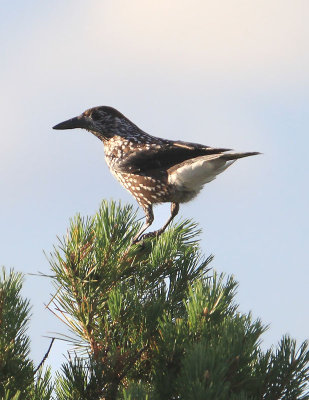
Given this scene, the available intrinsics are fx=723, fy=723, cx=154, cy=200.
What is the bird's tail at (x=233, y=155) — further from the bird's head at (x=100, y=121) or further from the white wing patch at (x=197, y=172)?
the bird's head at (x=100, y=121)

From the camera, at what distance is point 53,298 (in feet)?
12.2

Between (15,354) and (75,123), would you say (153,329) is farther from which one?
(75,123)

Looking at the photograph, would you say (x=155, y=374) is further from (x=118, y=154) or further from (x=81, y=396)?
(x=118, y=154)

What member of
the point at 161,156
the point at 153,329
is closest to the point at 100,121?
the point at 161,156

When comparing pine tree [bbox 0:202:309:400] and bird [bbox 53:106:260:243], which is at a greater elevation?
bird [bbox 53:106:260:243]

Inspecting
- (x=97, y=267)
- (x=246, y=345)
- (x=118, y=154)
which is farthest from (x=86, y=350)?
(x=118, y=154)

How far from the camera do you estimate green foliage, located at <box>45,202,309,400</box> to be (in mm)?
2947

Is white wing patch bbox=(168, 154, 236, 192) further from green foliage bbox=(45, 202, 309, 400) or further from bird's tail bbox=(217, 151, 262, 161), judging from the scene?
green foliage bbox=(45, 202, 309, 400)

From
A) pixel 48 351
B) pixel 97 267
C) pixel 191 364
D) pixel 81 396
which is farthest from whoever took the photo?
pixel 97 267

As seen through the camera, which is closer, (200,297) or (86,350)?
(200,297)

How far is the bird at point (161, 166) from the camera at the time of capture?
21.3 ft

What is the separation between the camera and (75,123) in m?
7.87

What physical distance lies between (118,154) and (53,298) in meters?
3.76

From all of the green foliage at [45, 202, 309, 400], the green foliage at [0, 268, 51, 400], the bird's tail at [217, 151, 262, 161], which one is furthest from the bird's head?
the green foliage at [0, 268, 51, 400]
